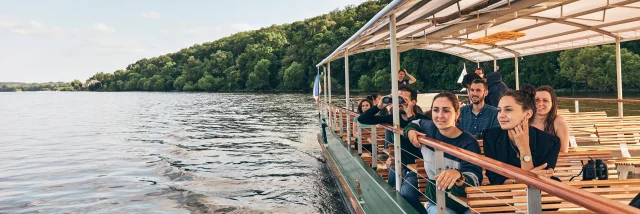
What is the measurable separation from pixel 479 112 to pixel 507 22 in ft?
10.2

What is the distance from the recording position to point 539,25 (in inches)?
305

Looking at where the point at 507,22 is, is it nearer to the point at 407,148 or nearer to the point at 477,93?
the point at 477,93

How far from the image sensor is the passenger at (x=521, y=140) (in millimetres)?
3037

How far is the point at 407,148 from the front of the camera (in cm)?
518

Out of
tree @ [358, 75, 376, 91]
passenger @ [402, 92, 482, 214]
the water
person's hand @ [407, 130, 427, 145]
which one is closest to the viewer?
passenger @ [402, 92, 482, 214]

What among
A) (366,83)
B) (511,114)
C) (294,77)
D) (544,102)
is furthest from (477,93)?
(294,77)

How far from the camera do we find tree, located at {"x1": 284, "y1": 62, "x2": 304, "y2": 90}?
3939 inches

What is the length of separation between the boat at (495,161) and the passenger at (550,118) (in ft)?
0.61

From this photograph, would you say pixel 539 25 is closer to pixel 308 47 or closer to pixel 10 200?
pixel 10 200

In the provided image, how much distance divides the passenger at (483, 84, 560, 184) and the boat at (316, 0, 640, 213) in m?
0.21

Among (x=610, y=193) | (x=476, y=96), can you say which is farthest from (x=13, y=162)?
(x=610, y=193)

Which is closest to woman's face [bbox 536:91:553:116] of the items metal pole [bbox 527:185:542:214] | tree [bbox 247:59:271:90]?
metal pole [bbox 527:185:542:214]

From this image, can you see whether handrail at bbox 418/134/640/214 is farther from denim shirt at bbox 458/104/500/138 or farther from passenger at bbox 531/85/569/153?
denim shirt at bbox 458/104/500/138

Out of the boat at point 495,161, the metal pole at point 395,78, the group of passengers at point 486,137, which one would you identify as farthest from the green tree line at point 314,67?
the metal pole at point 395,78
